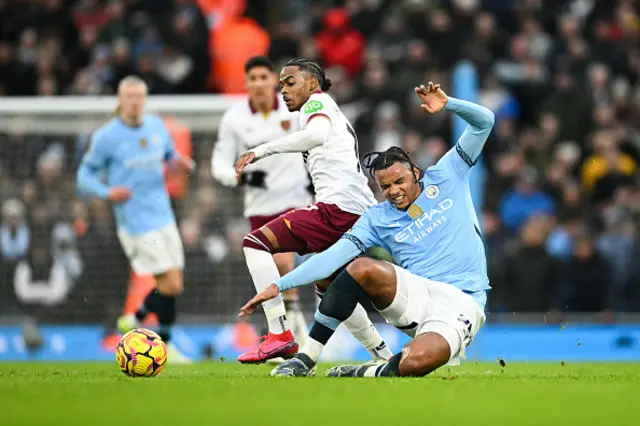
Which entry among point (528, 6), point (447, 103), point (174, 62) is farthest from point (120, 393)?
point (528, 6)

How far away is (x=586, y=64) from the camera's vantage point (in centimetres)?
1786

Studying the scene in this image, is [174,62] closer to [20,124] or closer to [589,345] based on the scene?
[20,124]

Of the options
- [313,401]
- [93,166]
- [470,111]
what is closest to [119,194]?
[93,166]

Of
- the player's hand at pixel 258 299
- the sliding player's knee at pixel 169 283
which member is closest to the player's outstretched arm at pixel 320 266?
the player's hand at pixel 258 299

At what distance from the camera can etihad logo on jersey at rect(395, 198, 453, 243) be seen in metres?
8.42

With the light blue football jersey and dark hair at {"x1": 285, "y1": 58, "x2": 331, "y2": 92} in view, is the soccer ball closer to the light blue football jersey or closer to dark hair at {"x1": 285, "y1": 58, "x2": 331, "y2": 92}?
dark hair at {"x1": 285, "y1": 58, "x2": 331, "y2": 92}

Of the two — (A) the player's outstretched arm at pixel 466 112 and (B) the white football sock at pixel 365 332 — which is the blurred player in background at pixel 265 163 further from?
(A) the player's outstretched arm at pixel 466 112

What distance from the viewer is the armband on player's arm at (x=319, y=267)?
8250 millimetres

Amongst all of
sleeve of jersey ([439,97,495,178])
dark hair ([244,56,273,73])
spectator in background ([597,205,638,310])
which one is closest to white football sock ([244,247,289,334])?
sleeve of jersey ([439,97,495,178])

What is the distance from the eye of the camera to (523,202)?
16.5m

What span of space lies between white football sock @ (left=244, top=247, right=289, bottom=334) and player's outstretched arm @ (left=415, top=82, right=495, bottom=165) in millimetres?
1769

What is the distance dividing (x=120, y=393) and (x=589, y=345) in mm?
8887

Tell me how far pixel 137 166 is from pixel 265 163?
6.91 ft

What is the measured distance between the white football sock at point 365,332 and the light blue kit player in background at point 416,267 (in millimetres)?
430
